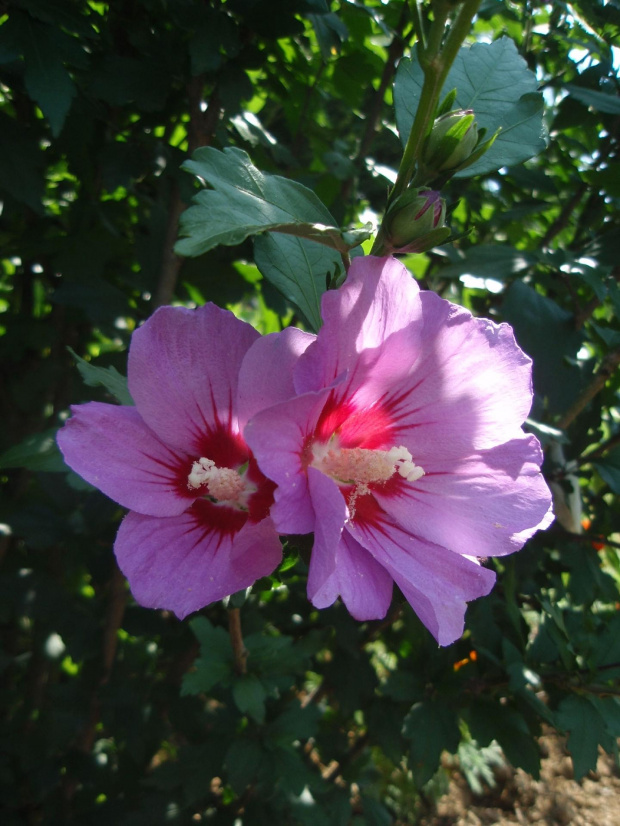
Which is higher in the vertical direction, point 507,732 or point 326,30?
point 326,30

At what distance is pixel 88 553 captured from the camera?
1.48m

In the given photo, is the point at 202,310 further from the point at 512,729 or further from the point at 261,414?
the point at 512,729

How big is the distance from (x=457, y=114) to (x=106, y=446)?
467 mm

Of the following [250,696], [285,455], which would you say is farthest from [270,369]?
[250,696]

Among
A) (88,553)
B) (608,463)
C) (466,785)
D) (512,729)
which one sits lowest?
(466,785)

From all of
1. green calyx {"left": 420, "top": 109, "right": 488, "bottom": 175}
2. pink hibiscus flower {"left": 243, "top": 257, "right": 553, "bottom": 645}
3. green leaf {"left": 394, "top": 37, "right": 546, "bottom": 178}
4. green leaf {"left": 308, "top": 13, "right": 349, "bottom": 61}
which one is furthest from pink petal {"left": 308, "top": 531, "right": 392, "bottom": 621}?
green leaf {"left": 308, "top": 13, "right": 349, "bottom": 61}

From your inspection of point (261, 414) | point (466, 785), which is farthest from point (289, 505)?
point (466, 785)

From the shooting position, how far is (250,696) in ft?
3.60

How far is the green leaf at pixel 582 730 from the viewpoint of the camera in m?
1.20

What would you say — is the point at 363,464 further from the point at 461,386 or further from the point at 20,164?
the point at 20,164

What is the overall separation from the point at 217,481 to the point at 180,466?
0.19ft

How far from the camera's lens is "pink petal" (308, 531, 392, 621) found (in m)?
0.59

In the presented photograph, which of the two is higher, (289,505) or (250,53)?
(250,53)

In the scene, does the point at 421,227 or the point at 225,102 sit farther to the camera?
the point at 225,102
